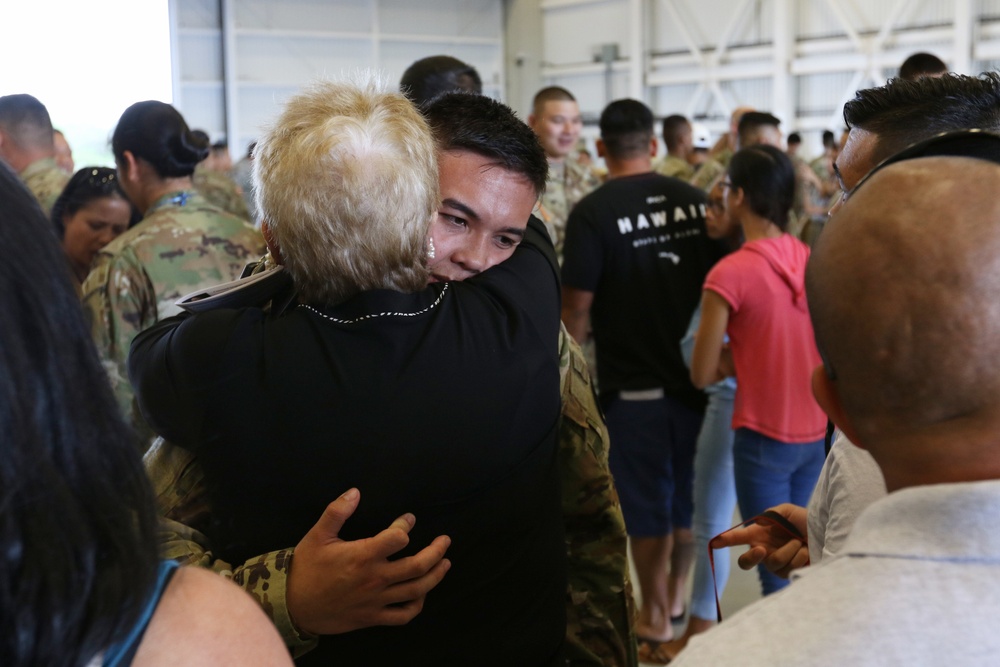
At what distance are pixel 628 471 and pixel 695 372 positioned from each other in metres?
0.53

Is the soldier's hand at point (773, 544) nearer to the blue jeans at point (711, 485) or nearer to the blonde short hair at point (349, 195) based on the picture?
the blonde short hair at point (349, 195)

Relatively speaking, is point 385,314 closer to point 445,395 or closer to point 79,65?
point 445,395

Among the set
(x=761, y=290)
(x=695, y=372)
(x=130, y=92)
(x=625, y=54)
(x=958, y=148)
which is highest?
(x=625, y=54)

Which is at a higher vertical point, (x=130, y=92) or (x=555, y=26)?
(x=555, y=26)

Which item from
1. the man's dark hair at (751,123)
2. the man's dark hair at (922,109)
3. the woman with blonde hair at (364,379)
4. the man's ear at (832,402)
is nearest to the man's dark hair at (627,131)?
the man's dark hair at (922,109)

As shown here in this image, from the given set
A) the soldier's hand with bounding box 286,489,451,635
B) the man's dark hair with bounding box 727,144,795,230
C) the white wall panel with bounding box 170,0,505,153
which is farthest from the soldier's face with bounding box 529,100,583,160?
the white wall panel with bounding box 170,0,505,153

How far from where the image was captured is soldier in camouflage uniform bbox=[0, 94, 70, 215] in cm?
429

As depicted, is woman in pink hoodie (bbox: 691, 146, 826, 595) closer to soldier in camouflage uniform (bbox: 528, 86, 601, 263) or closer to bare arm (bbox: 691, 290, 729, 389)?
bare arm (bbox: 691, 290, 729, 389)

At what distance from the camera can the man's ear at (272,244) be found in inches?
48.4

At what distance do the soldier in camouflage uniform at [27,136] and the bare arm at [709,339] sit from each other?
112 inches

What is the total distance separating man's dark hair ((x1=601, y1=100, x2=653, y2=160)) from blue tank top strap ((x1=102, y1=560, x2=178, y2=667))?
3165 mm

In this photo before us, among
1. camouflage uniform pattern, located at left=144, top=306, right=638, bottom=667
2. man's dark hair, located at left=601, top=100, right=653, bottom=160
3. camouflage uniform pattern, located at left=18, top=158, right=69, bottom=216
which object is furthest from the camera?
camouflage uniform pattern, located at left=18, top=158, right=69, bottom=216

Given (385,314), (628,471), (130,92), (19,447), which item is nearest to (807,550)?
(385,314)

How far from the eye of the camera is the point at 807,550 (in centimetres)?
138
